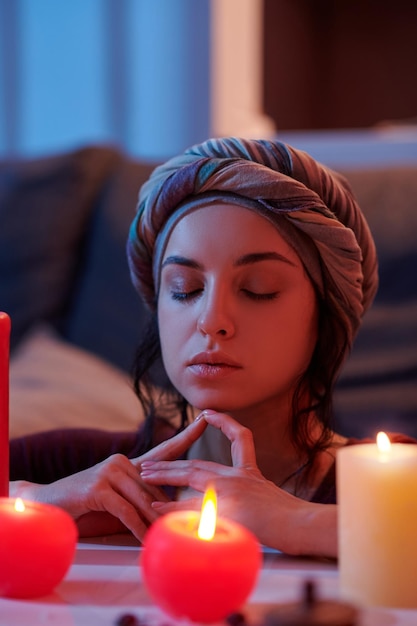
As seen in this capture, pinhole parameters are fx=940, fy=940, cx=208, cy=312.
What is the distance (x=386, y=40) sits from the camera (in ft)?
10.0

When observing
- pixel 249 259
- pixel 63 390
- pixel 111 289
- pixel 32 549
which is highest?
pixel 249 259

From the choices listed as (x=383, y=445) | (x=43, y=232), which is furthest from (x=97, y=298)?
(x=383, y=445)

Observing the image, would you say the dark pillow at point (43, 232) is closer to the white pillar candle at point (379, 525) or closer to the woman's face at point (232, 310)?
the woman's face at point (232, 310)

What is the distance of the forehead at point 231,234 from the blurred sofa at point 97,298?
74 centimetres

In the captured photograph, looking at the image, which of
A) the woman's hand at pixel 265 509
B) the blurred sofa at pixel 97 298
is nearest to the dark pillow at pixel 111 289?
the blurred sofa at pixel 97 298

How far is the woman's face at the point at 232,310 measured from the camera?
0.95 m

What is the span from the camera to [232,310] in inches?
37.4

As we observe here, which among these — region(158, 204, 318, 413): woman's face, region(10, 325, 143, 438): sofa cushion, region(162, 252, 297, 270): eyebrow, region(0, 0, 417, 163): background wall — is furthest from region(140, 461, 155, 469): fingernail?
region(0, 0, 417, 163): background wall

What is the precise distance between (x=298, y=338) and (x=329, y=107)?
7.46 ft

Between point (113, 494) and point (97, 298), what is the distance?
1.35 m

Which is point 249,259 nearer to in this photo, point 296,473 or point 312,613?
point 296,473

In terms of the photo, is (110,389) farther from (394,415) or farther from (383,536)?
(383,536)

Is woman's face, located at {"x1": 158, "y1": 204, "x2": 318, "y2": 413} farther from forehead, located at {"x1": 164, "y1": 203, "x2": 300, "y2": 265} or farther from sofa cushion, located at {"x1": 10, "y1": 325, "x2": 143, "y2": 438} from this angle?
sofa cushion, located at {"x1": 10, "y1": 325, "x2": 143, "y2": 438}

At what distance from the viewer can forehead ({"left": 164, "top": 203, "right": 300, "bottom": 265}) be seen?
0.96m
